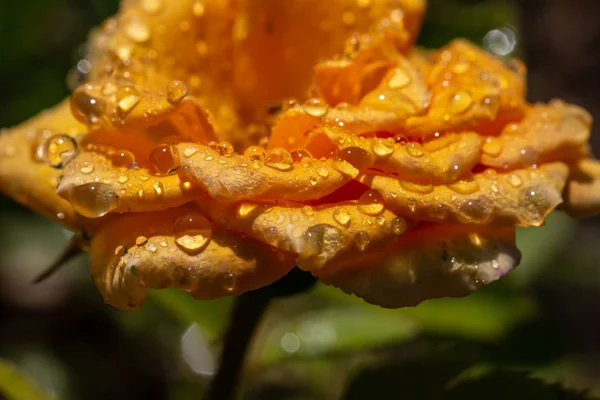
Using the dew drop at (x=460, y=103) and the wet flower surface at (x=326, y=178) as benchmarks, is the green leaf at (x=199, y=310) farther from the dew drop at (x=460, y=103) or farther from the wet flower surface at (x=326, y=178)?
the dew drop at (x=460, y=103)

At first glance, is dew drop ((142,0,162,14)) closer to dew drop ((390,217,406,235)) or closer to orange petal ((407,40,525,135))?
orange petal ((407,40,525,135))

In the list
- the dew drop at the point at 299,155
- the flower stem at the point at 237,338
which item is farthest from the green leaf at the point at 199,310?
the dew drop at the point at 299,155

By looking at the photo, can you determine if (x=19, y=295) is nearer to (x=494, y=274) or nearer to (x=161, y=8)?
(x=161, y=8)

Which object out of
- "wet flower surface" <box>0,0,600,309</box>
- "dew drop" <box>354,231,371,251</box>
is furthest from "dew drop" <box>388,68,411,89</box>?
"dew drop" <box>354,231,371,251</box>

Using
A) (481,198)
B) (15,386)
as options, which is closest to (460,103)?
(481,198)

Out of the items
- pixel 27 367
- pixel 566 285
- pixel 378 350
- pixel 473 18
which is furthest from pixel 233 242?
pixel 566 285
